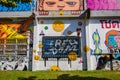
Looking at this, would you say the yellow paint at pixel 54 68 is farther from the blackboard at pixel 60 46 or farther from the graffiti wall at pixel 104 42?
the graffiti wall at pixel 104 42

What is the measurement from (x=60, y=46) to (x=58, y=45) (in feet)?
0.58

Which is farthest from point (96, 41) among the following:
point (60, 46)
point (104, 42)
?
point (60, 46)

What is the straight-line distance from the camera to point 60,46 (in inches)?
776

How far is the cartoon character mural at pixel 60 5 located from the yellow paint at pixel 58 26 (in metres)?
1.15

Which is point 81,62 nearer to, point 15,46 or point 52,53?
point 52,53

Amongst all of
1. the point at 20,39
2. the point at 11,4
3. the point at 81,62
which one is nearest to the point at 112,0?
the point at 81,62

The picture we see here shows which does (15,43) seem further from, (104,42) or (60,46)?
(104,42)

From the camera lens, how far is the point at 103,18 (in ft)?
65.0

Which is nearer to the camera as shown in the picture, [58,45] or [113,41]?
[113,41]

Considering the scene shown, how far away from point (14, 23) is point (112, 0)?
8.15m

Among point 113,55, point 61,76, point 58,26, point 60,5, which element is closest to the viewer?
point 61,76

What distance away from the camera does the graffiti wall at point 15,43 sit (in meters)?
19.5

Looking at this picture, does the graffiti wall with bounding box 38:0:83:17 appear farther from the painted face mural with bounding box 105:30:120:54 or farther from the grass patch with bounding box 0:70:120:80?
the grass patch with bounding box 0:70:120:80

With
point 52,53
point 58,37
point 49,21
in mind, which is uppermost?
point 49,21
